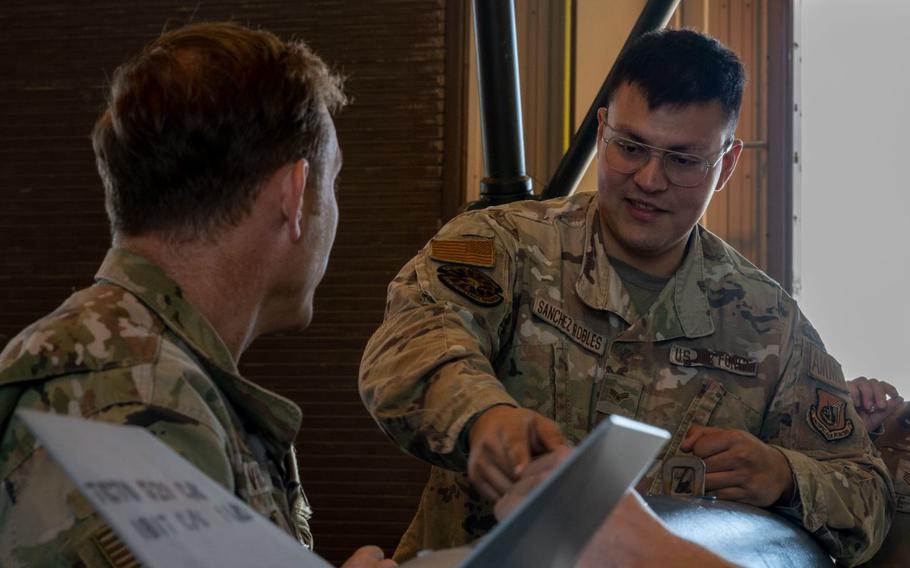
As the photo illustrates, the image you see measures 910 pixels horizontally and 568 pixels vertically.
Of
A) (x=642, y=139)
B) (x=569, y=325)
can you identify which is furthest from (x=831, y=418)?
(x=642, y=139)

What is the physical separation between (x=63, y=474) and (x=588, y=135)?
79.7 inches

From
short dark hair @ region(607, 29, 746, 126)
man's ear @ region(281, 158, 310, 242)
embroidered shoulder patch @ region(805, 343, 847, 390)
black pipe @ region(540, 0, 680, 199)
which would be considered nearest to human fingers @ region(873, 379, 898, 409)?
embroidered shoulder patch @ region(805, 343, 847, 390)

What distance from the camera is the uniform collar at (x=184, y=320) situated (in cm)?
117

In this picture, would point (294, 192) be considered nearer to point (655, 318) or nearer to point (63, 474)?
point (63, 474)

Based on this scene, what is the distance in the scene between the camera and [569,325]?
2.04 metres

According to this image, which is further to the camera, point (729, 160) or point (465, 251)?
point (729, 160)

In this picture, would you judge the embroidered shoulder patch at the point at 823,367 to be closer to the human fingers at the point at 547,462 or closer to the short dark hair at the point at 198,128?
the human fingers at the point at 547,462

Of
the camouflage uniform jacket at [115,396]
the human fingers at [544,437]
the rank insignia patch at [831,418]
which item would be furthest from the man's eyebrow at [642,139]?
the camouflage uniform jacket at [115,396]

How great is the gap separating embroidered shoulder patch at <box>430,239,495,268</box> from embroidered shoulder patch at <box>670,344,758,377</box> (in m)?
0.39

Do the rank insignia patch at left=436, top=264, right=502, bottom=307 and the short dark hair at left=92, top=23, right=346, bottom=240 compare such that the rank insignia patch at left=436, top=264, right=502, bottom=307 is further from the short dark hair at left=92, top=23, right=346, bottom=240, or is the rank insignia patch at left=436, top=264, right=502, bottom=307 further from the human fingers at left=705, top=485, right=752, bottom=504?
the short dark hair at left=92, top=23, right=346, bottom=240

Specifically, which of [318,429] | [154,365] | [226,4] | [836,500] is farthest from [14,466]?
[226,4]

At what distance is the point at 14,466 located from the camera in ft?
3.26

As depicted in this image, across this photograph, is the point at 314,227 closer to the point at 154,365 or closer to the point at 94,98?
the point at 154,365

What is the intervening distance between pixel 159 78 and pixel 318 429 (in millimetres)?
2702
